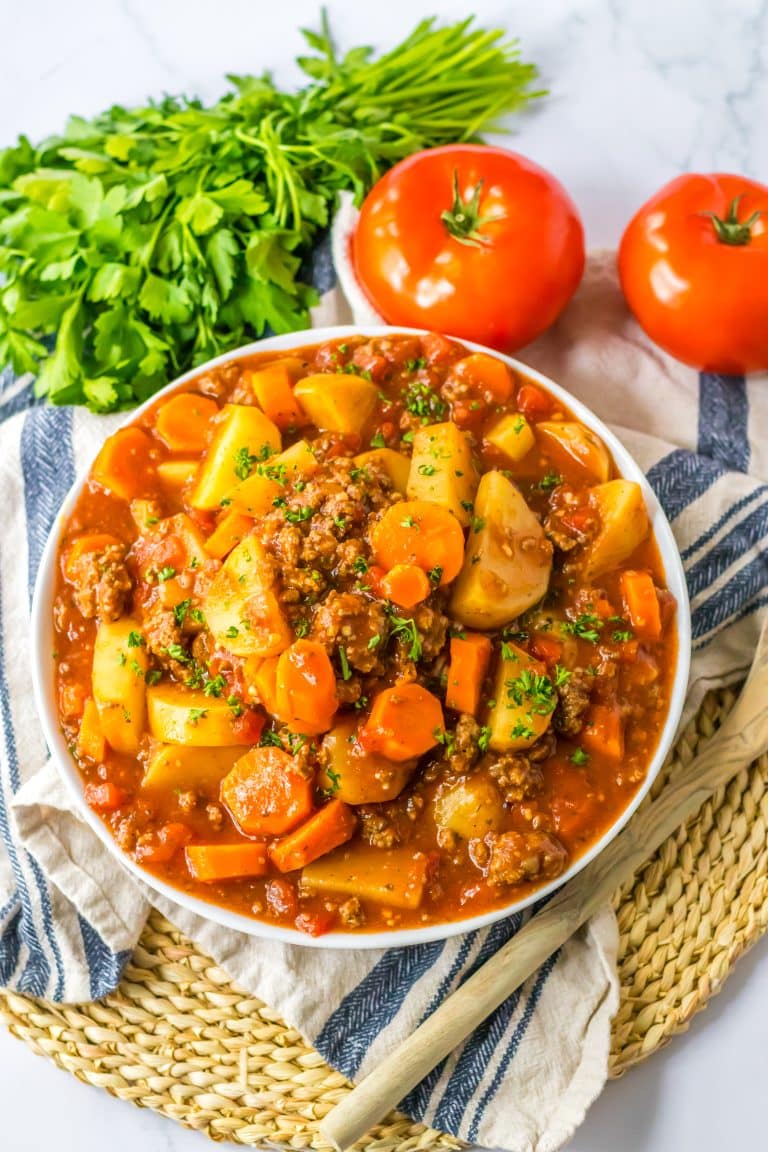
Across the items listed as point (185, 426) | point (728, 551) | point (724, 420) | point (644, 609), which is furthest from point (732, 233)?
point (185, 426)

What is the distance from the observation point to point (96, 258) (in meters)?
5.37

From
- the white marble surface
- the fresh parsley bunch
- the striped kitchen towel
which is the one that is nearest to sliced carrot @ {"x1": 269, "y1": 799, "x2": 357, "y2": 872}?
the striped kitchen towel

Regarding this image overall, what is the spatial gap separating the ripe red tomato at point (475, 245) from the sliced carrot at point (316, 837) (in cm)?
223

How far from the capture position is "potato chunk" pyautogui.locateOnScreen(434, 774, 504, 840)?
4234 mm

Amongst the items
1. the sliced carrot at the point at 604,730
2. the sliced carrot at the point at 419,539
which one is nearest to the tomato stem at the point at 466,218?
the sliced carrot at the point at 419,539

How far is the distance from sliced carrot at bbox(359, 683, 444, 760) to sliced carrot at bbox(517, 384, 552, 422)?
130 cm

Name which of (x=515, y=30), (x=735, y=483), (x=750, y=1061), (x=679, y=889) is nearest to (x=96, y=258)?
(x=515, y=30)

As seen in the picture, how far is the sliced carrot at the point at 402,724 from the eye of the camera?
412cm

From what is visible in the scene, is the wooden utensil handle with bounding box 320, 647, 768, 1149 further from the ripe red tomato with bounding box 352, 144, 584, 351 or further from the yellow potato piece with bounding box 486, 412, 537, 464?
the ripe red tomato with bounding box 352, 144, 584, 351

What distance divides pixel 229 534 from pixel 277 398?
652 millimetres

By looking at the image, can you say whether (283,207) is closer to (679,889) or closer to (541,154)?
(541,154)

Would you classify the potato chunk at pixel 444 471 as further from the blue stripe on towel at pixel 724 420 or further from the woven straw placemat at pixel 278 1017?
the woven straw placemat at pixel 278 1017

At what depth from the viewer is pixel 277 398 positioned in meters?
4.76

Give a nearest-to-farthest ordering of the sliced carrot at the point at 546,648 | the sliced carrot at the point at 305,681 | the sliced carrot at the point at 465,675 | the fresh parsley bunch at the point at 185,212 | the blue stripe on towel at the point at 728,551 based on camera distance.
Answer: the sliced carrot at the point at 305,681 → the sliced carrot at the point at 465,675 → the sliced carrot at the point at 546,648 → the blue stripe on towel at the point at 728,551 → the fresh parsley bunch at the point at 185,212
